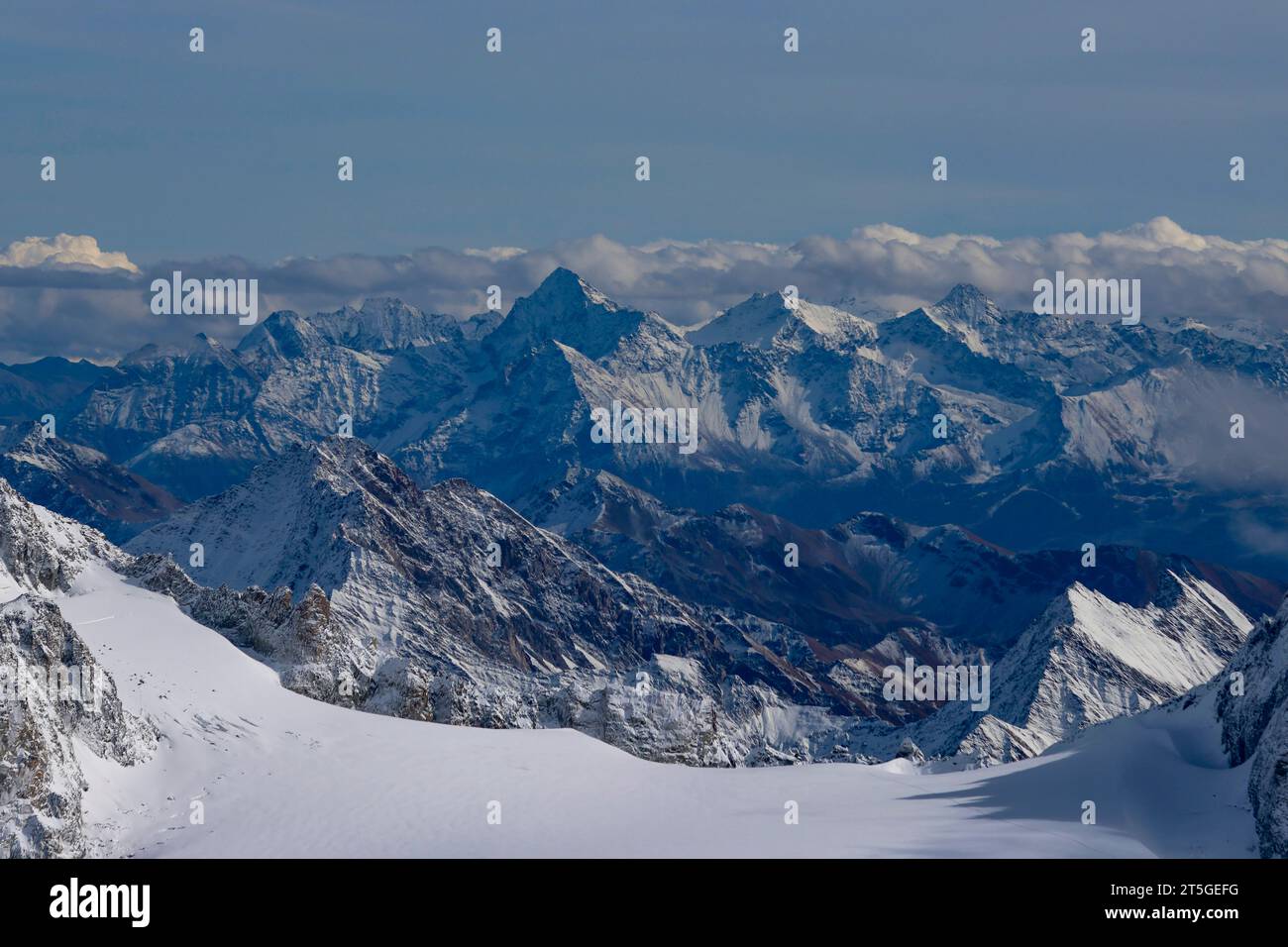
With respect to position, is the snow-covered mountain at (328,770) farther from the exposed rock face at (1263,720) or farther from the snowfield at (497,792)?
the exposed rock face at (1263,720)

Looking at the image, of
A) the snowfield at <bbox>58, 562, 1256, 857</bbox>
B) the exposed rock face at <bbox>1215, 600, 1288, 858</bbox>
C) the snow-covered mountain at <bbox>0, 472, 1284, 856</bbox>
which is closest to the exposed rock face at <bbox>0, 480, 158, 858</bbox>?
the snow-covered mountain at <bbox>0, 472, 1284, 856</bbox>

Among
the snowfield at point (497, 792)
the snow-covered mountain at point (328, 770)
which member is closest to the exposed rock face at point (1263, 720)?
the snow-covered mountain at point (328, 770)

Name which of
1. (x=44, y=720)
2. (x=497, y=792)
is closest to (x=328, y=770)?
(x=497, y=792)

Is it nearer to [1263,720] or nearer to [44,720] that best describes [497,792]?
[44,720]

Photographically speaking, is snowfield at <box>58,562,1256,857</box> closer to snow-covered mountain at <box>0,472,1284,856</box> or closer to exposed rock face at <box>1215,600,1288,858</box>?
snow-covered mountain at <box>0,472,1284,856</box>
